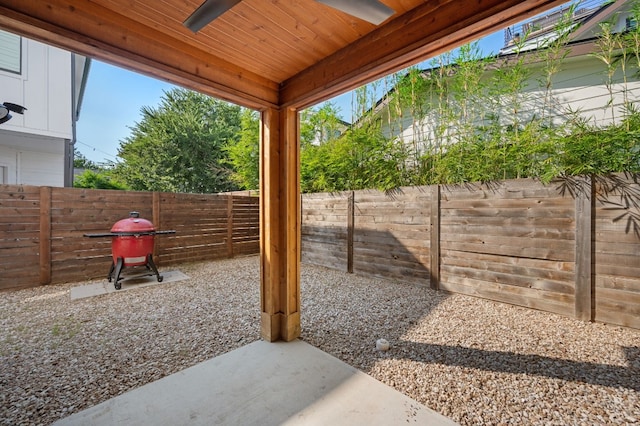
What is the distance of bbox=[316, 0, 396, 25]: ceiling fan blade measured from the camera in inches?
41.6

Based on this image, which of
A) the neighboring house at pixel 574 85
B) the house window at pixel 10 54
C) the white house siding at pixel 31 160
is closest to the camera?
the neighboring house at pixel 574 85

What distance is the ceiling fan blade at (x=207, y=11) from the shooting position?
1059 millimetres

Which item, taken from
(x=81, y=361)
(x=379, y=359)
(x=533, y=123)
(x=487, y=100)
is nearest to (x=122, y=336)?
(x=81, y=361)

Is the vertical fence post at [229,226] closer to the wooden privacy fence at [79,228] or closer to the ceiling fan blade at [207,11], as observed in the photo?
the wooden privacy fence at [79,228]

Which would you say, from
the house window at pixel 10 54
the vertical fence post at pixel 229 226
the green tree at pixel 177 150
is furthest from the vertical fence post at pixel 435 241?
the green tree at pixel 177 150

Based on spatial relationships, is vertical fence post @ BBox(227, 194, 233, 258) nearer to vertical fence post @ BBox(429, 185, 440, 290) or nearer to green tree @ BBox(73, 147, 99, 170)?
vertical fence post @ BBox(429, 185, 440, 290)

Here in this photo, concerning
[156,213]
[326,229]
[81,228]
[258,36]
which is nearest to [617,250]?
[258,36]

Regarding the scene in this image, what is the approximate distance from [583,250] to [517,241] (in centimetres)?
54

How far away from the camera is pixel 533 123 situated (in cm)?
325

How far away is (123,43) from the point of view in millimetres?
1421

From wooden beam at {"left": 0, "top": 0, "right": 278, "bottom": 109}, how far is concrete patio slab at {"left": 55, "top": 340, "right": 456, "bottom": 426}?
1.94 meters

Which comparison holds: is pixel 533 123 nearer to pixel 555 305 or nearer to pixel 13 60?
pixel 555 305

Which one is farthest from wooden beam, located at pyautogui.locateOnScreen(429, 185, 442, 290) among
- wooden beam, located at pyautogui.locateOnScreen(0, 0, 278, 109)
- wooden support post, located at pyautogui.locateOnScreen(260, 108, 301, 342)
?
wooden beam, located at pyautogui.locateOnScreen(0, 0, 278, 109)

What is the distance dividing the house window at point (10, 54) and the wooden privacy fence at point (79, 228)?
2709 mm
